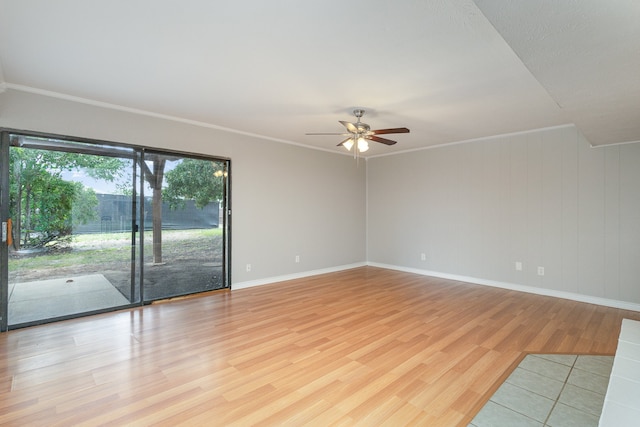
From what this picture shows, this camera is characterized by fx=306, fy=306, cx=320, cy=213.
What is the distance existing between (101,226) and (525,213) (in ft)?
20.0

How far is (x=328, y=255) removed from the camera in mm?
6383

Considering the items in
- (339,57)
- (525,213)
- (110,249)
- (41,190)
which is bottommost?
(110,249)

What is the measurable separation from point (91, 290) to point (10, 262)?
825 millimetres

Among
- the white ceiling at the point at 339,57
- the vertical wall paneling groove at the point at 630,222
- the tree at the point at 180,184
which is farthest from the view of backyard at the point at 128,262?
the vertical wall paneling groove at the point at 630,222

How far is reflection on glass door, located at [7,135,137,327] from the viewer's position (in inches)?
131

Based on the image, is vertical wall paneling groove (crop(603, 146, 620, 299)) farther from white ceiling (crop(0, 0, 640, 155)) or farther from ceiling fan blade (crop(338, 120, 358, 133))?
ceiling fan blade (crop(338, 120, 358, 133))

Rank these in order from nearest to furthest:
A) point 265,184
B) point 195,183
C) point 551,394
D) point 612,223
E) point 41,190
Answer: point 551,394
point 41,190
point 612,223
point 195,183
point 265,184

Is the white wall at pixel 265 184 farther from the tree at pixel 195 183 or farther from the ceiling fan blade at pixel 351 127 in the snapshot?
the ceiling fan blade at pixel 351 127

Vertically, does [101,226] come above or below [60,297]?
above

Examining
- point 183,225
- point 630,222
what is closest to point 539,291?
point 630,222

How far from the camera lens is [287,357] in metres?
2.65

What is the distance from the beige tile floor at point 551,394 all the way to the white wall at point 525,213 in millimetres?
2204

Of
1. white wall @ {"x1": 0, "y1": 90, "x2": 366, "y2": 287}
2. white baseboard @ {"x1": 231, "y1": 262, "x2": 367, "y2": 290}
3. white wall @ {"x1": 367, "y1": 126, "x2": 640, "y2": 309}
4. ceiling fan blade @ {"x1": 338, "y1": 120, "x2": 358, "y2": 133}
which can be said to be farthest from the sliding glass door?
white wall @ {"x1": 367, "y1": 126, "x2": 640, "y2": 309}

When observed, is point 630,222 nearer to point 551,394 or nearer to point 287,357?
point 551,394
